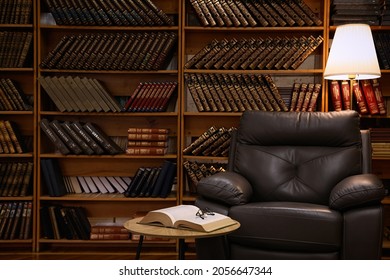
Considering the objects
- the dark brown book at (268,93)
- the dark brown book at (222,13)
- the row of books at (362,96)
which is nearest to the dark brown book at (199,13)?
the dark brown book at (222,13)

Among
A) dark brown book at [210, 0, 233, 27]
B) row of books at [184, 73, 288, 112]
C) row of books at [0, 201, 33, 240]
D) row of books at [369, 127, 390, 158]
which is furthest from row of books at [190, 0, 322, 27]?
row of books at [0, 201, 33, 240]

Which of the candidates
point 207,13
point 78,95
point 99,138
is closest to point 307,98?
point 207,13

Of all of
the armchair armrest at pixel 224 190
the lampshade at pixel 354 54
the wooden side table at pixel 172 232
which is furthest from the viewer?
the lampshade at pixel 354 54

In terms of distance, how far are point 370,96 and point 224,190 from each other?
61.8 inches

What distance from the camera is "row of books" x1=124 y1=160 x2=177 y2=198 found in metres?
3.85

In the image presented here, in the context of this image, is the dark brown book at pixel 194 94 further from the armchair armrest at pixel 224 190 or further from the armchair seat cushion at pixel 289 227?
the armchair seat cushion at pixel 289 227

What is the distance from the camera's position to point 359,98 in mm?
3768

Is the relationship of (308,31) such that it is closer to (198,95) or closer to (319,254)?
(198,95)

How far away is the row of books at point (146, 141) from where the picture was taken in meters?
3.87

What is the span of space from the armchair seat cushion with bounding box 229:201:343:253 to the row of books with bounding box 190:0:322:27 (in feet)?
5.27

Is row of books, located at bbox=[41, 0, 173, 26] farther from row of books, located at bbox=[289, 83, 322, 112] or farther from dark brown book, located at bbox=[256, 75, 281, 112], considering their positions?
row of books, located at bbox=[289, 83, 322, 112]

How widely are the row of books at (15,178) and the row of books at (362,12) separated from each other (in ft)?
8.17

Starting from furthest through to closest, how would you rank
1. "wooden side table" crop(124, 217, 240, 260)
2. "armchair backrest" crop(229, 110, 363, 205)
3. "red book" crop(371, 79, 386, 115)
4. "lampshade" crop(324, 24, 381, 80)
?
"red book" crop(371, 79, 386, 115)
"lampshade" crop(324, 24, 381, 80)
"armchair backrest" crop(229, 110, 363, 205)
"wooden side table" crop(124, 217, 240, 260)

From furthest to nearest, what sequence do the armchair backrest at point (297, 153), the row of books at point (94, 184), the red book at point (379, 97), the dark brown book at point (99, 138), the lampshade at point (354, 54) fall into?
the row of books at point (94, 184)
the dark brown book at point (99, 138)
the red book at point (379, 97)
the lampshade at point (354, 54)
the armchair backrest at point (297, 153)
